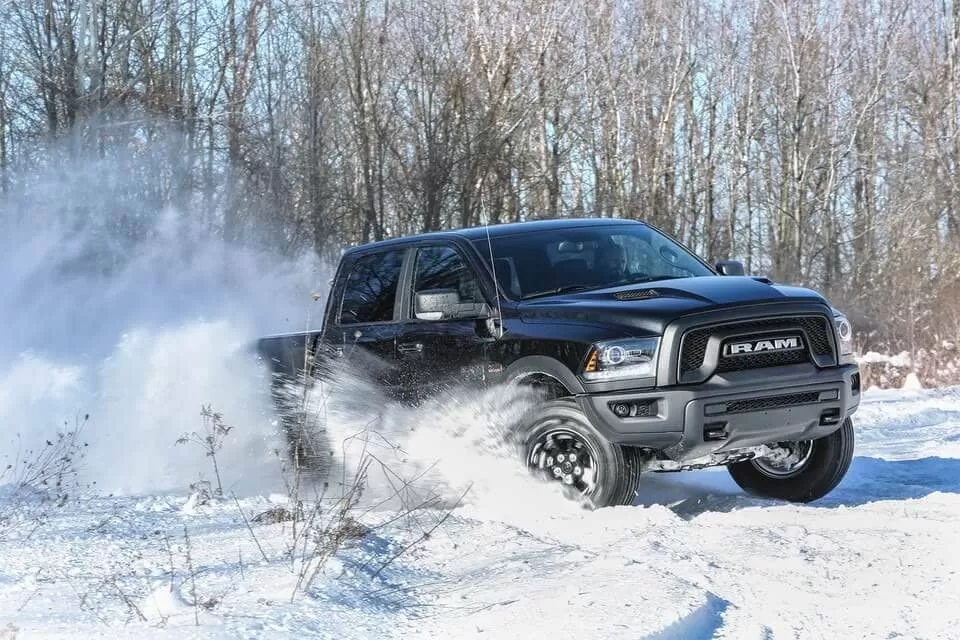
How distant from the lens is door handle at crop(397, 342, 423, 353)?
7.12 metres

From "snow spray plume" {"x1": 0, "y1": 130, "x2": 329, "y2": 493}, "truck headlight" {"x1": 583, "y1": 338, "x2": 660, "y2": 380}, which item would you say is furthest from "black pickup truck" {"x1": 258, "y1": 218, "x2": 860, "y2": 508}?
"snow spray plume" {"x1": 0, "y1": 130, "x2": 329, "y2": 493}

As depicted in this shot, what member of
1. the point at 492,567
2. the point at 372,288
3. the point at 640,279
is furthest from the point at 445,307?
the point at 492,567

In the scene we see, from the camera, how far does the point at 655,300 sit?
619 centimetres

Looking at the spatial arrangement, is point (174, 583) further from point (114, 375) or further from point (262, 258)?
point (262, 258)

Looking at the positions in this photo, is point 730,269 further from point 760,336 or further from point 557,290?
point 760,336

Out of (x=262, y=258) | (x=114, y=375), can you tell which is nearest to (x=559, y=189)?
(x=262, y=258)

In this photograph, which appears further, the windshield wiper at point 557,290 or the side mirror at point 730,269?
the side mirror at point 730,269

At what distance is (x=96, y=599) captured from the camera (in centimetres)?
450

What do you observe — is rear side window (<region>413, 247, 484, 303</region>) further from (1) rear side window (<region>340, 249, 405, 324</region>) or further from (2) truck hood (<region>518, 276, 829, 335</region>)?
(2) truck hood (<region>518, 276, 829, 335</region>)

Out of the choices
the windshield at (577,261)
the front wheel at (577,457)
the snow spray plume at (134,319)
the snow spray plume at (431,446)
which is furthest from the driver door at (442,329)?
the snow spray plume at (134,319)

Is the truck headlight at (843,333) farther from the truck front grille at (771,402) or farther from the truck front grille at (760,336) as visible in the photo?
the truck front grille at (771,402)

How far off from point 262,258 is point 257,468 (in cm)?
1608

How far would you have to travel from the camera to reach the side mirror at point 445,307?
6648 millimetres

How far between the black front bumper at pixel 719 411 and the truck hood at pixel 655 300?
1.20ft
